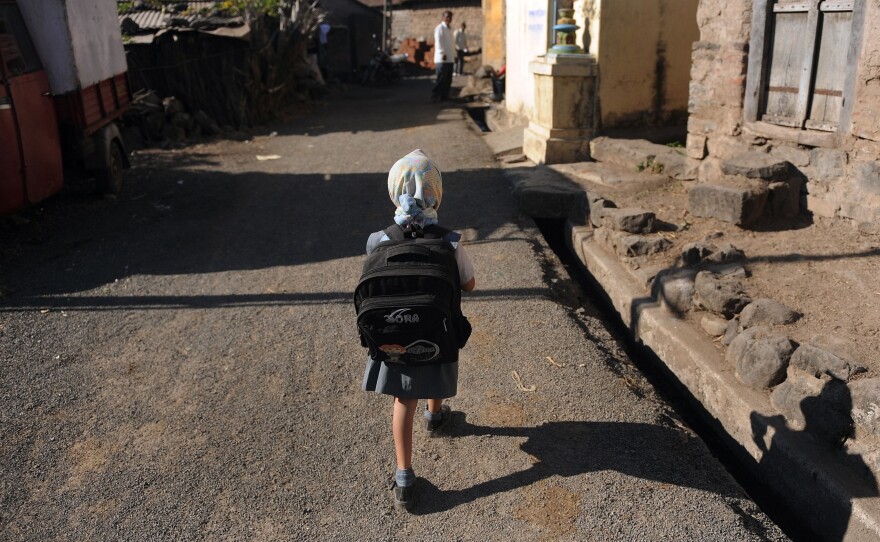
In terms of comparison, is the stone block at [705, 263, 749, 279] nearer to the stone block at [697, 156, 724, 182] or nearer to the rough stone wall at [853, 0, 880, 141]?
the rough stone wall at [853, 0, 880, 141]

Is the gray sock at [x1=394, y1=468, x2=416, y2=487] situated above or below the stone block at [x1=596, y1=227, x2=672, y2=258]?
below

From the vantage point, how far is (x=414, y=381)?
3.17 meters

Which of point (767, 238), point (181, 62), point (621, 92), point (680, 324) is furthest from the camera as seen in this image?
point (181, 62)

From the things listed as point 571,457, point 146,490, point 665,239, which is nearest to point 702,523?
point 571,457

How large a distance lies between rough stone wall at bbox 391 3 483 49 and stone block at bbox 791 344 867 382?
25.8 metres

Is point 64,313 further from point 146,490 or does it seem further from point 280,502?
point 280,502

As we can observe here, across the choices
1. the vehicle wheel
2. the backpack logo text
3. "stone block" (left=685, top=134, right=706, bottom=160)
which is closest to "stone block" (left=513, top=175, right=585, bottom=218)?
"stone block" (left=685, top=134, right=706, bottom=160)

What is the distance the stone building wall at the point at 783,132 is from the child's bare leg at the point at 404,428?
4.14 meters

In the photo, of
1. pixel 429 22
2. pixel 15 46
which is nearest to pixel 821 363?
pixel 15 46

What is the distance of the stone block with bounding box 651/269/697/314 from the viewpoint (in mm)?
5066

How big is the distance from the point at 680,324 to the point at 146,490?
341 centimetres

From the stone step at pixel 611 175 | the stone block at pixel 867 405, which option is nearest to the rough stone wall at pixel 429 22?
the stone step at pixel 611 175

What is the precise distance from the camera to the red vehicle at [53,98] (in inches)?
255

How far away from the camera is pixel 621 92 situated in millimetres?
9352
